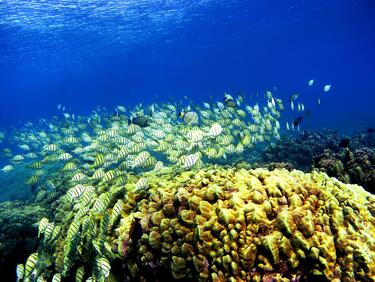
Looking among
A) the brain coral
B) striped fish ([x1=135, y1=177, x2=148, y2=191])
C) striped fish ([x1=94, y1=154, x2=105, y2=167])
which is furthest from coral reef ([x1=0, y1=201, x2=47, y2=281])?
striped fish ([x1=135, y1=177, x2=148, y2=191])

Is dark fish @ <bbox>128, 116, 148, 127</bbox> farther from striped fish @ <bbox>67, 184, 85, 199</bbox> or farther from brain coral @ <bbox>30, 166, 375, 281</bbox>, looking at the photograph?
brain coral @ <bbox>30, 166, 375, 281</bbox>

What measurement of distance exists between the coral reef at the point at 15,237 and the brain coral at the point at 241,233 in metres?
4.39

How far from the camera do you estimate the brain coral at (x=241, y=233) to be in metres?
3.31

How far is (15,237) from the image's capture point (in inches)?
336

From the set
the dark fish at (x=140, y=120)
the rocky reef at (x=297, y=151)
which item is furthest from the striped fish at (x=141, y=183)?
the rocky reef at (x=297, y=151)

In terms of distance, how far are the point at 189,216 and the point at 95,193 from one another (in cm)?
357

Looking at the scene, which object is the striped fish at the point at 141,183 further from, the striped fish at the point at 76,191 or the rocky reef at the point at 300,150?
the rocky reef at the point at 300,150

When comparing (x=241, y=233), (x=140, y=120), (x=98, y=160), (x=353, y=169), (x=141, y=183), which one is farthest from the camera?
(x=140, y=120)

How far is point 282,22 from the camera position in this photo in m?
57.2

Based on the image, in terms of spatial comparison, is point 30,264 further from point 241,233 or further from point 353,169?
point 353,169

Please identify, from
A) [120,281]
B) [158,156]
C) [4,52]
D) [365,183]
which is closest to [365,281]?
[120,281]

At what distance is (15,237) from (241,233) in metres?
7.66

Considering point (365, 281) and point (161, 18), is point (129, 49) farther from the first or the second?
point (365, 281)

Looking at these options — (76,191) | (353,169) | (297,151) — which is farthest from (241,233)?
(297,151)
